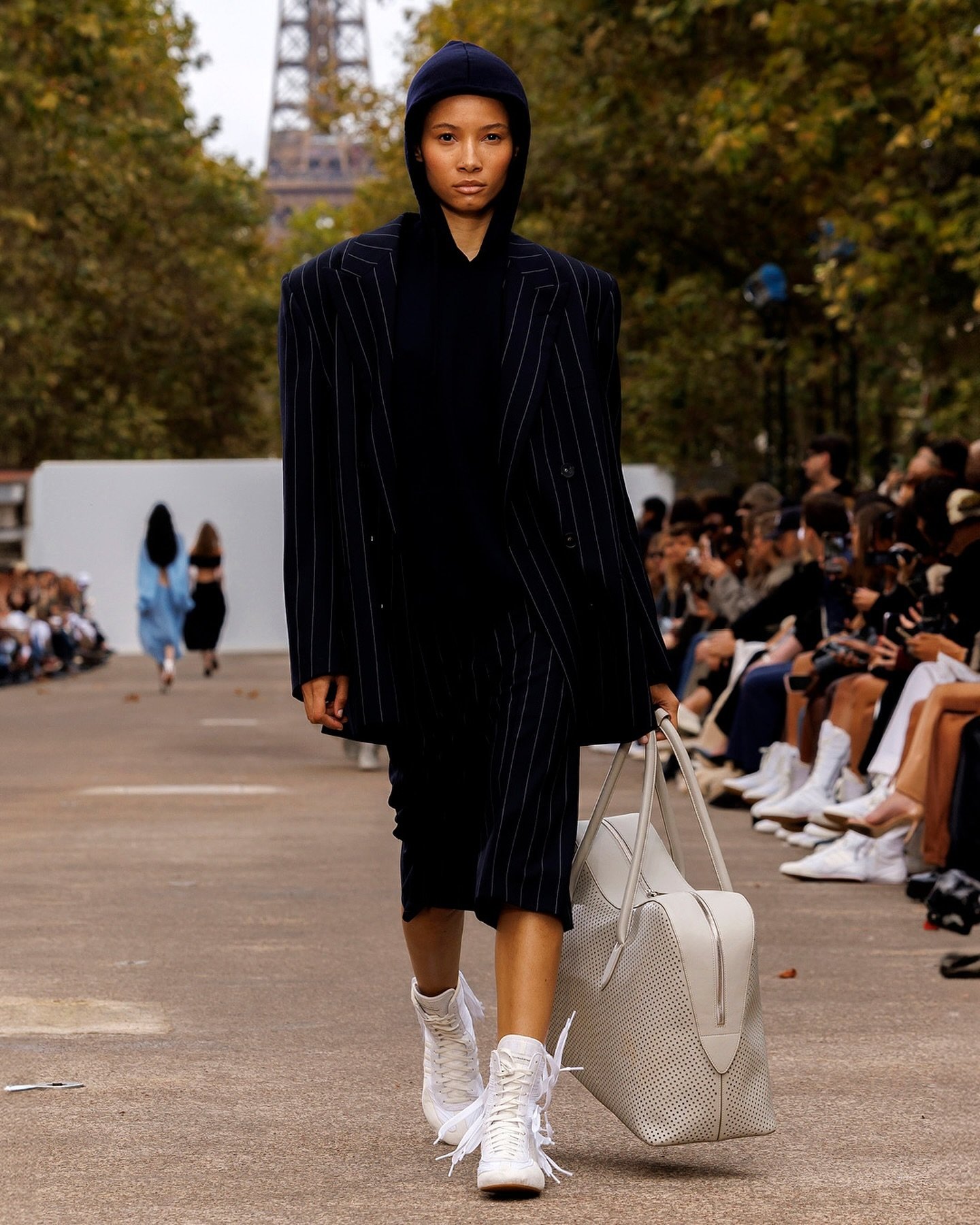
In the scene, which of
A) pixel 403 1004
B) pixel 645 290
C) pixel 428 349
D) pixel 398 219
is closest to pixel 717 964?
pixel 428 349

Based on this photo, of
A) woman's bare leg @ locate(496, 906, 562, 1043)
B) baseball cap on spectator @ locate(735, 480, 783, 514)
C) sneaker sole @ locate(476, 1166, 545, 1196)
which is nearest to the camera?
sneaker sole @ locate(476, 1166, 545, 1196)

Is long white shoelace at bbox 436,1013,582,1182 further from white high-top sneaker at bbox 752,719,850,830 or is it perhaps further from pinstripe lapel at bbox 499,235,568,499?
white high-top sneaker at bbox 752,719,850,830

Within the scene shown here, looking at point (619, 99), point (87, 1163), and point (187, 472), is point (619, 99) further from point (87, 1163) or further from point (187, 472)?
point (87, 1163)

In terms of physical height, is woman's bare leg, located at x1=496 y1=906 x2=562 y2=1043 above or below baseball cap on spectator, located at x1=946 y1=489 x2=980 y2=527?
below

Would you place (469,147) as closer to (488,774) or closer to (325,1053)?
(488,774)

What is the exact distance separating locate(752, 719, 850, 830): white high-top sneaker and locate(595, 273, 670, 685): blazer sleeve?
5570mm

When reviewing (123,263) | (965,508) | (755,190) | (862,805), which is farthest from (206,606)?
(862,805)

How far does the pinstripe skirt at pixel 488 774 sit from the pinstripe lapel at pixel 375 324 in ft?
0.94

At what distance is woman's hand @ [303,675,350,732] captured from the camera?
4.22m

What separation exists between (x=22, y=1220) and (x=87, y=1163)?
42 cm

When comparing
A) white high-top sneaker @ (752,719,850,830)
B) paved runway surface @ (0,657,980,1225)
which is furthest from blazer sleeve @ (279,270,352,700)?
white high-top sneaker @ (752,719,850,830)

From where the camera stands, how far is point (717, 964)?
158 inches

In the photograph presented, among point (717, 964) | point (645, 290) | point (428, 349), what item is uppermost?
point (645, 290)

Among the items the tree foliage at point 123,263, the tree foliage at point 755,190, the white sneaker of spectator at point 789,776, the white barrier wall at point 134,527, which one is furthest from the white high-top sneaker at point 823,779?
the white barrier wall at point 134,527
